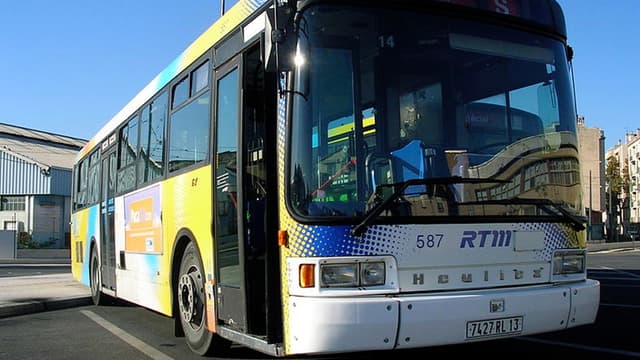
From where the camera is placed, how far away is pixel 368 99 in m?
5.04

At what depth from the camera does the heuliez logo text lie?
16.4 feet

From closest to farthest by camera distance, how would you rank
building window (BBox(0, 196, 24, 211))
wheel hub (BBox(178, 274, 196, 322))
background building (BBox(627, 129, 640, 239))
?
1. wheel hub (BBox(178, 274, 196, 322))
2. building window (BBox(0, 196, 24, 211))
3. background building (BBox(627, 129, 640, 239))

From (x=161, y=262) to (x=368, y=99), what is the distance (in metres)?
4.03

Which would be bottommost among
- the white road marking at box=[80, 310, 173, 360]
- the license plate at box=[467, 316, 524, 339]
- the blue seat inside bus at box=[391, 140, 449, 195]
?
the white road marking at box=[80, 310, 173, 360]

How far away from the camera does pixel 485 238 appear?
509cm

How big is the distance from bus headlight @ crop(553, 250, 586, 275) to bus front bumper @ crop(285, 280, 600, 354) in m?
0.36

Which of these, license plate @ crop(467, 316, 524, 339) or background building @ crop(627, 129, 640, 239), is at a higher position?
background building @ crop(627, 129, 640, 239)

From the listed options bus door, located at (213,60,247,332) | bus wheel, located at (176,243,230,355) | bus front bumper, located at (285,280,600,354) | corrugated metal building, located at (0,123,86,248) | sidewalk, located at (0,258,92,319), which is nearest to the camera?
bus front bumper, located at (285,280,600,354)

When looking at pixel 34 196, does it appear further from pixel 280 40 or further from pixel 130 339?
pixel 280 40

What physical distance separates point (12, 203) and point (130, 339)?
48361 mm

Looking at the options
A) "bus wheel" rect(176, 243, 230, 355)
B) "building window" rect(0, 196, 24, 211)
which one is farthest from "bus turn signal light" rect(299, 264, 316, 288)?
"building window" rect(0, 196, 24, 211)

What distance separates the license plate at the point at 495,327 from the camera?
15.8ft

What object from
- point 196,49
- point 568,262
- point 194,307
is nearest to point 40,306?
point 194,307

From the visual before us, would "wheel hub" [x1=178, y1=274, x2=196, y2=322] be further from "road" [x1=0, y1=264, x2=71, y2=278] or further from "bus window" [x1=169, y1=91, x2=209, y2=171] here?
"road" [x1=0, y1=264, x2=71, y2=278]
